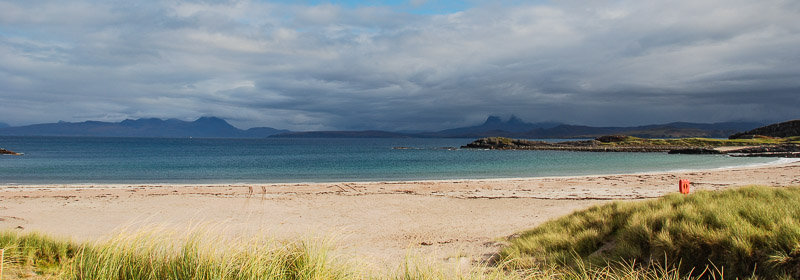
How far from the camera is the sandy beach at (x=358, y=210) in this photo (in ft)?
35.4

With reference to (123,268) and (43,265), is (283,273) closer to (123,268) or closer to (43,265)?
(123,268)

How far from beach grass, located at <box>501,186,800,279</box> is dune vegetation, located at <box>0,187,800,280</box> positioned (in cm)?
2

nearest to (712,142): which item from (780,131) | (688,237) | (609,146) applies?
(609,146)

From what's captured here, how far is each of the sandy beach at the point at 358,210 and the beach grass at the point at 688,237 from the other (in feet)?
5.36

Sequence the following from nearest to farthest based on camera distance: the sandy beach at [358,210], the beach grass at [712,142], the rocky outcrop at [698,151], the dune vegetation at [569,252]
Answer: the dune vegetation at [569,252] < the sandy beach at [358,210] < the rocky outcrop at [698,151] < the beach grass at [712,142]

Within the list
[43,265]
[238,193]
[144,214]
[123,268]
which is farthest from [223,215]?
[123,268]

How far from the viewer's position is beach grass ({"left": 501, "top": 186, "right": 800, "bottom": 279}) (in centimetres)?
533

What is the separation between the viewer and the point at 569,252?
24.9ft

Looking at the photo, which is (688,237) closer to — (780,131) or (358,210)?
(358,210)

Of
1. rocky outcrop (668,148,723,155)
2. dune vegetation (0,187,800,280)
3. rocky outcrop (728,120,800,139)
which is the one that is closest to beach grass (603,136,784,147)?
rocky outcrop (668,148,723,155)

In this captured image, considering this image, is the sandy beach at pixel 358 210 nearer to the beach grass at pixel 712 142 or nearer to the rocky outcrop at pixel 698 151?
Result: the rocky outcrop at pixel 698 151

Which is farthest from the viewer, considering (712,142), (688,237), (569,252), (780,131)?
(780,131)

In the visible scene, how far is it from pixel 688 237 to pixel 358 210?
1180cm

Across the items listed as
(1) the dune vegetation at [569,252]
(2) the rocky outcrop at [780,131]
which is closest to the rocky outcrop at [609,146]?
(2) the rocky outcrop at [780,131]
